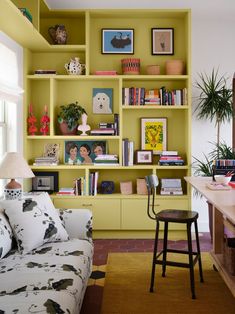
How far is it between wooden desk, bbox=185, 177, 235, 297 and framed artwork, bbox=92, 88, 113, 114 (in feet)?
5.98

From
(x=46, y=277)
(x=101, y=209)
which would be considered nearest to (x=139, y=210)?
(x=101, y=209)

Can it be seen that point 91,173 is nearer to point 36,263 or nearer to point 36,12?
point 36,12

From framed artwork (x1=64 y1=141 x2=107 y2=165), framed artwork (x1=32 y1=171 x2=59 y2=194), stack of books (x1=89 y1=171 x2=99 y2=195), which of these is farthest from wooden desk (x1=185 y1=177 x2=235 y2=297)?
framed artwork (x1=32 y1=171 x2=59 y2=194)

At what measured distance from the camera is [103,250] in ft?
15.9

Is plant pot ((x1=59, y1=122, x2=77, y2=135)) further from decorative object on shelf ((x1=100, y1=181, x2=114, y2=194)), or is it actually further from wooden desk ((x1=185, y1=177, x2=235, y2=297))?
wooden desk ((x1=185, y1=177, x2=235, y2=297))

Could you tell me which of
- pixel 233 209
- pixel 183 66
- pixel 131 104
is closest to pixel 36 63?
pixel 131 104

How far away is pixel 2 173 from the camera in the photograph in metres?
3.64

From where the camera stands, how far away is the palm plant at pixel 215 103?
529 cm

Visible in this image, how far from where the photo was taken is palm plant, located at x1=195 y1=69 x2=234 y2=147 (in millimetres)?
5285

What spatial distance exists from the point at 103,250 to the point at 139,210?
0.75 m

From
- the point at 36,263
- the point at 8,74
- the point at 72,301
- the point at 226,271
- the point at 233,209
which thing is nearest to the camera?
the point at 72,301

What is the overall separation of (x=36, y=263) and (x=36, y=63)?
3.33 meters

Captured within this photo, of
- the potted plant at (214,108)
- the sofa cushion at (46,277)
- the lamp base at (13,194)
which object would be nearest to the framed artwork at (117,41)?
the potted plant at (214,108)

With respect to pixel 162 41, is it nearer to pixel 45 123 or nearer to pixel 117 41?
pixel 117 41
